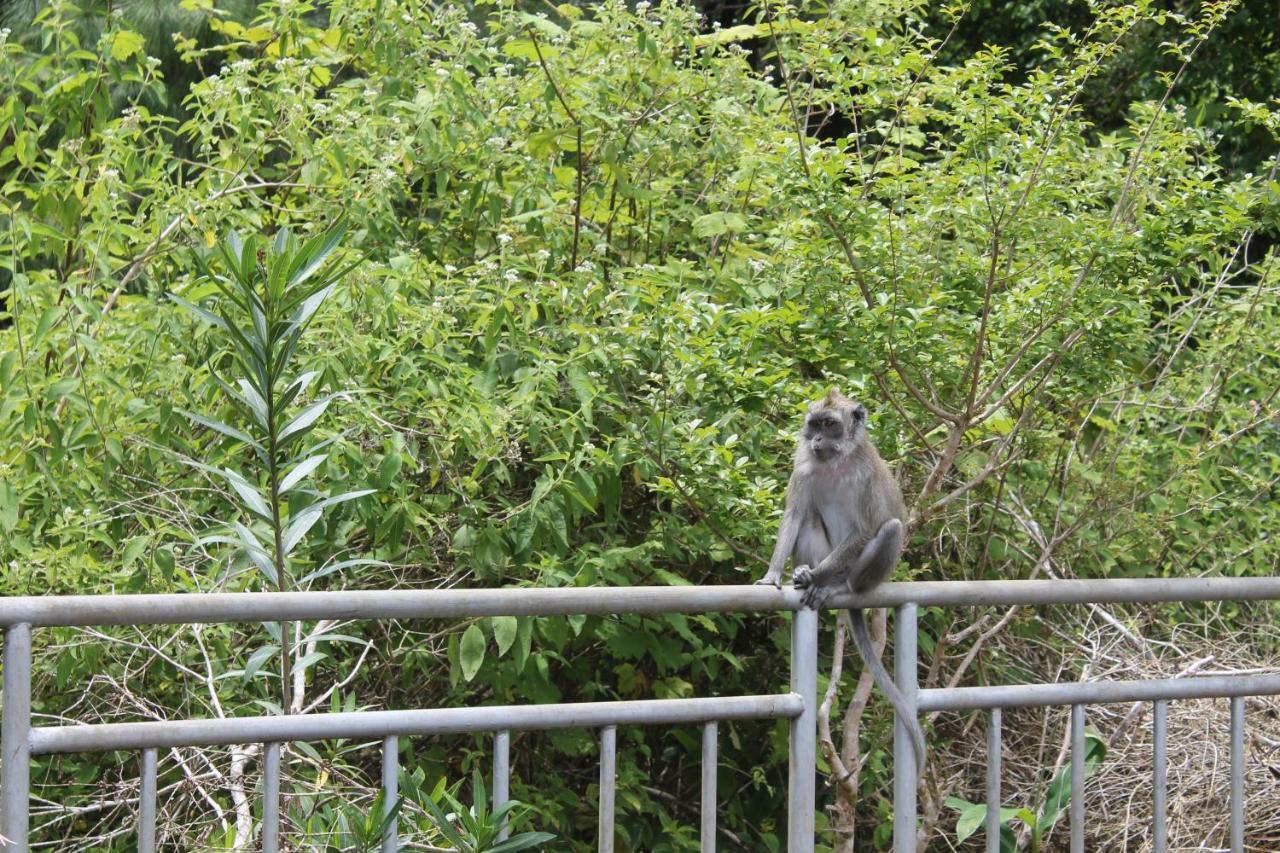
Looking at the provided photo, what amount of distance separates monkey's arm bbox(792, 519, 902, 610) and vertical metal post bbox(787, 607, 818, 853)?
1.00m

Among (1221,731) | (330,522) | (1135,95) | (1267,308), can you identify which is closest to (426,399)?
(330,522)

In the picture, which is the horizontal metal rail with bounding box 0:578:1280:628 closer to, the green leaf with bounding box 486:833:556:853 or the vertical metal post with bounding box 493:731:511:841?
the vertical metal post with bounding box 493:731:511:841

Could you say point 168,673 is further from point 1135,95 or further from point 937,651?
point 1135,95

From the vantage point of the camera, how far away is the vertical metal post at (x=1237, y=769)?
14.5 ft

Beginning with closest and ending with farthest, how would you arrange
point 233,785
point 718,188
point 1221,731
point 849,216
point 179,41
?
point 233,785 → point 849,216 → point 1221,731 → point 718,188 → point 179,41

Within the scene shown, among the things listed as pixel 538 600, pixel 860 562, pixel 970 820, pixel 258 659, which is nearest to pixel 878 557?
pixel 860 562

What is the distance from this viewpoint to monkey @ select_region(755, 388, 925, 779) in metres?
5.11

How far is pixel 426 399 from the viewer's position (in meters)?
6.23

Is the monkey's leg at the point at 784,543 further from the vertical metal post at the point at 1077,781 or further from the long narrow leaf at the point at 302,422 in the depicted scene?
the long narrow leaf at the point at 302,422

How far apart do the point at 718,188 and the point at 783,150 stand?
1.84 meters

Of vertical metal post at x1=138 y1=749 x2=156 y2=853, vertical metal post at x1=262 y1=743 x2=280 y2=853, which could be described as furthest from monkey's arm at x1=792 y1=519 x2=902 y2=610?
vertical metal post at x1=138 y1=749 x2=156 y2=853

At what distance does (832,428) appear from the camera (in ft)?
17.4

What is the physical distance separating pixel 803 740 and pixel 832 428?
159 cm

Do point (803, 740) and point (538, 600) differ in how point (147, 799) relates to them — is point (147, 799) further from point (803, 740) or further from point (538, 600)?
point (803, 740)
